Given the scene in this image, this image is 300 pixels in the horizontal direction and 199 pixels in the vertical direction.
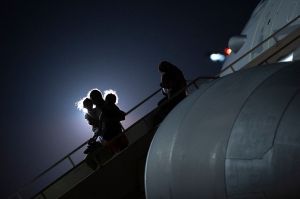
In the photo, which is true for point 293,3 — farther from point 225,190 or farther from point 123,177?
point 225,190

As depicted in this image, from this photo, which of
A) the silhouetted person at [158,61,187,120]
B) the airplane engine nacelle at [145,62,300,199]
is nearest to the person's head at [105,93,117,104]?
the silhouetted person at [158,61,187,120]

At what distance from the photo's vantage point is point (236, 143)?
4656 mm

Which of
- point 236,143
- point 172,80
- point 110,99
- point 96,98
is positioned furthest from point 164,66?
point 236,143

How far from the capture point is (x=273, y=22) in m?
11.9

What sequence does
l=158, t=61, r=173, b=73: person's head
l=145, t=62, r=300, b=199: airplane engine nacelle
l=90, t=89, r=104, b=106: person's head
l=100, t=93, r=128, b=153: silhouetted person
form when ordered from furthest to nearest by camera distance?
1. l=90, t=89, r=104, b=106: person's head
2. l=100, t=93, r=128, b=153: silhouetted person
3. l=158, t=61, r=173, b=73: person's head
4. l=145, t=62, r=300, b=199: airplane engine nacelle

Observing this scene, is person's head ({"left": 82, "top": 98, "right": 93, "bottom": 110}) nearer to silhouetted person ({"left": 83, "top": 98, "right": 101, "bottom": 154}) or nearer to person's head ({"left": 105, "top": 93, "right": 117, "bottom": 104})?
silhouetted person ({"left": 83, "top": 98, "right": 101, "bottom": 154})

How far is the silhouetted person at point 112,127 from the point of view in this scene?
10523 millimetres

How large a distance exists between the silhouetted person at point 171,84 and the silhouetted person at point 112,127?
3.25 ft

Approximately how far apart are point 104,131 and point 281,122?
648 cm

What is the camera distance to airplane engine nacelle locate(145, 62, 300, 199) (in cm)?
434

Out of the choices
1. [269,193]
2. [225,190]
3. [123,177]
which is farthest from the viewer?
[123,177]

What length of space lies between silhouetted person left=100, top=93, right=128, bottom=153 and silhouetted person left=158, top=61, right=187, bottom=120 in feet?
3.25

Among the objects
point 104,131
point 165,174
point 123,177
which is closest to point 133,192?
point 123,177

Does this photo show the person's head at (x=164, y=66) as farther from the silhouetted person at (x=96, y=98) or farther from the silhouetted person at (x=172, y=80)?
the silhouetted person at (x=96, y=98)
